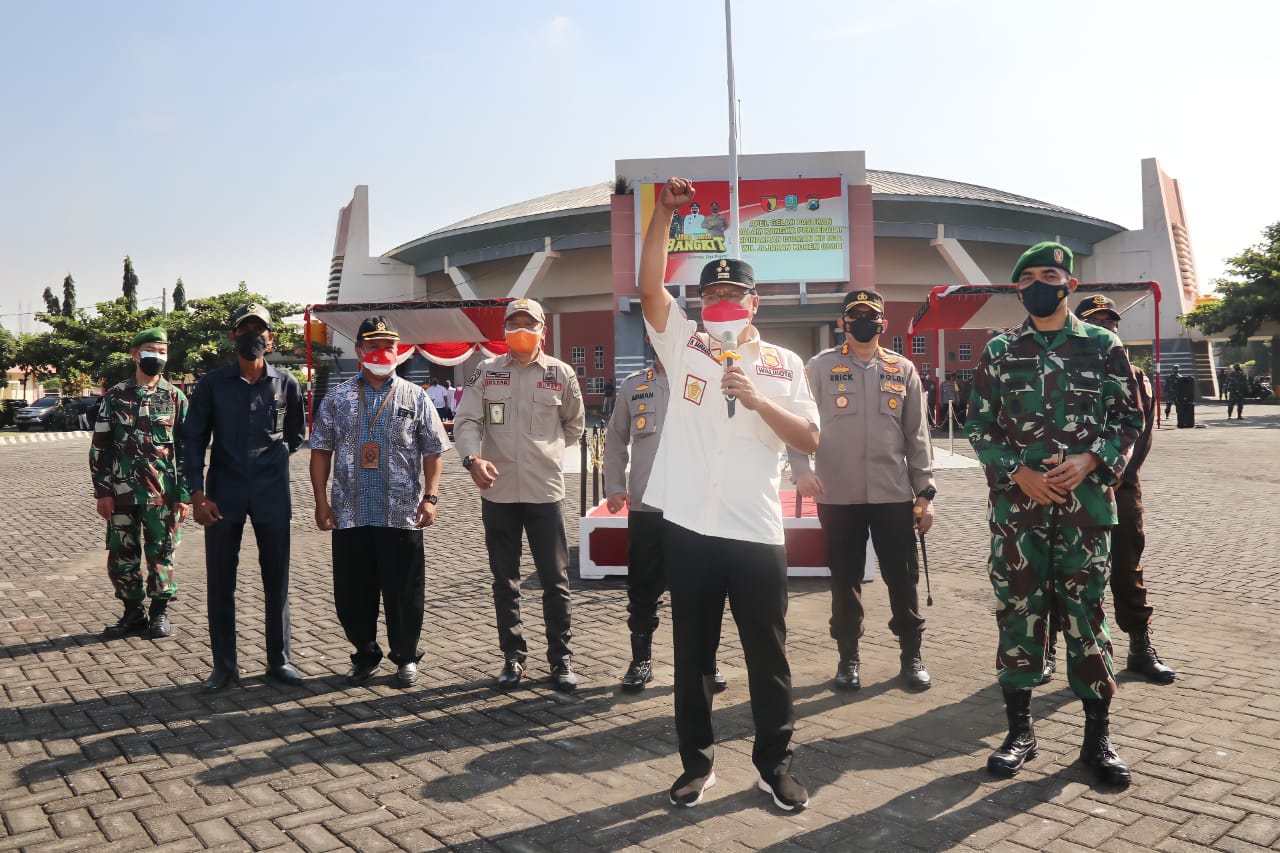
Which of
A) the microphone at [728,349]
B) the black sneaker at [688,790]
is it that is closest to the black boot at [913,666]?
the black sneaker at [688,790]

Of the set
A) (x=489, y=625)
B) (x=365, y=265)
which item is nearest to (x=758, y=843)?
(x=489, y=625)

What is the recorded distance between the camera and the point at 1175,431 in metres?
25.5

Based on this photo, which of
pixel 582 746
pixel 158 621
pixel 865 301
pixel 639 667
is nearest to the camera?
pixel 582 746

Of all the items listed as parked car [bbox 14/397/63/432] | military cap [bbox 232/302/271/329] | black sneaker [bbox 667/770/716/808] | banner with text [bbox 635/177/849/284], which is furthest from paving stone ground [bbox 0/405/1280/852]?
parked car [bbox 14/397/63/432]

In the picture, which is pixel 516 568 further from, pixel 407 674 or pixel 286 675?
pixel 286 675

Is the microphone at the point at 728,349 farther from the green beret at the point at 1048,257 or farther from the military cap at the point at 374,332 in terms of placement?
the military cap at the point at 374,332

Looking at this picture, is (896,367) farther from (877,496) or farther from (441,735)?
(441,735)

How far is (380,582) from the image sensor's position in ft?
17.0

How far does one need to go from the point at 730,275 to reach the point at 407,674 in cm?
293

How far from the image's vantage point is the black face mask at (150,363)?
6367 millimetres

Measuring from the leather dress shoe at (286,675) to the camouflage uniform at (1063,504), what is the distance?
3.58 metres

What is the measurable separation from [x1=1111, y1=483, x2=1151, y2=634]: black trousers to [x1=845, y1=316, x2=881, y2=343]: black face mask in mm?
1530

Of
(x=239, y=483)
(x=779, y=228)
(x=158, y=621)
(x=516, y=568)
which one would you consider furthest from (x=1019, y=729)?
(x=779, y=228)

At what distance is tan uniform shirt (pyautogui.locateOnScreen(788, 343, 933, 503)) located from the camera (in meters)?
4.99
